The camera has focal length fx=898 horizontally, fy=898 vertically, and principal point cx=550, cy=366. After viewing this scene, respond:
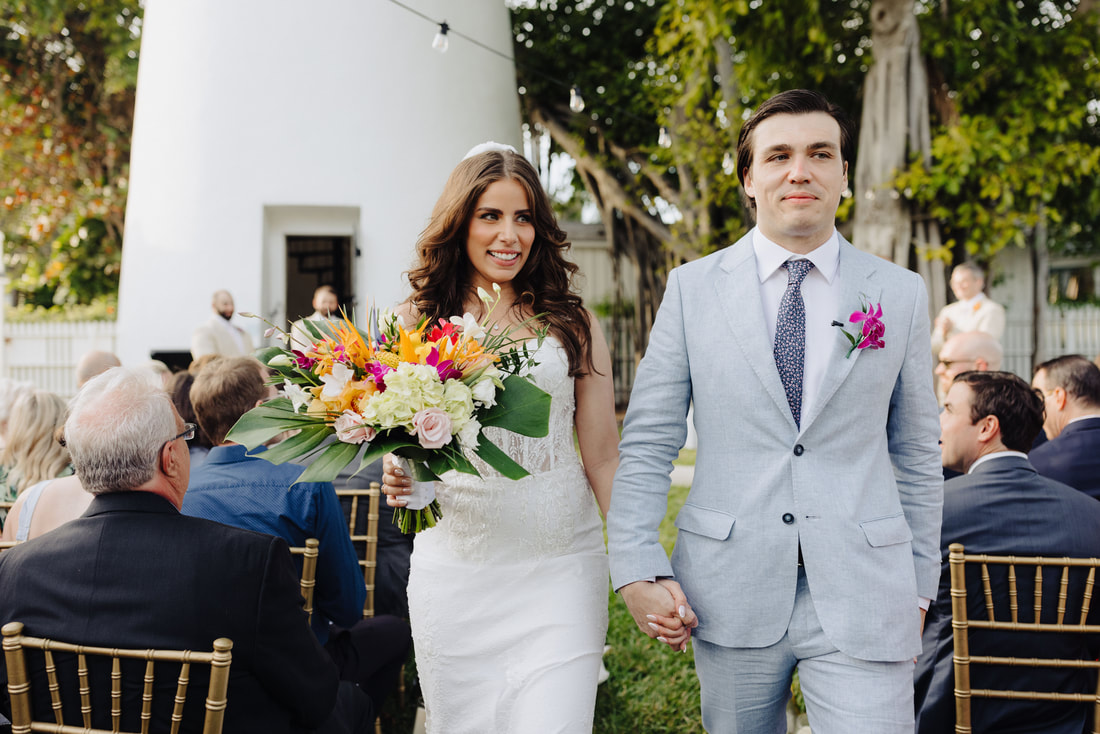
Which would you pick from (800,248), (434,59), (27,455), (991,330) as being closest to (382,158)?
(434,59)

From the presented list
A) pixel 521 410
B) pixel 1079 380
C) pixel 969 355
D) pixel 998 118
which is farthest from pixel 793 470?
pixel 998 118

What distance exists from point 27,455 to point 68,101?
16958 mm

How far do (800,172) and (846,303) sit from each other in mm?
329

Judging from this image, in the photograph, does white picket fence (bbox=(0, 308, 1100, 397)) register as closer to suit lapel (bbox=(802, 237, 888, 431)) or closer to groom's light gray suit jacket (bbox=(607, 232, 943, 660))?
groom's light gray suit jacket (bbox=(607, 232, 943, 660))

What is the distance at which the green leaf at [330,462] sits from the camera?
2.09m

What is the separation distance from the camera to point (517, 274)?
2895 millimetres

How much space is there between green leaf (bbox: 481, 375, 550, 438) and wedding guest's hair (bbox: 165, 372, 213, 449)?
1740 millimetres

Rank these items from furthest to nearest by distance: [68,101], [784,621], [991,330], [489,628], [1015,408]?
[68,101]
[991,330]
[1015,408]
[489,628]
[784,621]

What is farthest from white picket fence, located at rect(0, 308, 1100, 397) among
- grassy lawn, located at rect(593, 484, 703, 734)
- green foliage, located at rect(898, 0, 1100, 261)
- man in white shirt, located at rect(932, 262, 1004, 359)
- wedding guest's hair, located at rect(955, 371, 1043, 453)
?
Result: wedding guest's hair, located at rect(955, 371, 1043, 453)

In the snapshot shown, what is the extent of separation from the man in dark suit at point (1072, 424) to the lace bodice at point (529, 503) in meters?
2.34

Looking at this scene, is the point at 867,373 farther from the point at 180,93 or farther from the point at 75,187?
the point at 75,187

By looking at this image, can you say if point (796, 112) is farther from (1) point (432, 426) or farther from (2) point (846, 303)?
(1) point (432, 426)

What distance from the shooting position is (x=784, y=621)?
207 centimetres

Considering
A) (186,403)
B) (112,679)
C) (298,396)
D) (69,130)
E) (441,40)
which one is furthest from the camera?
(69,130)
